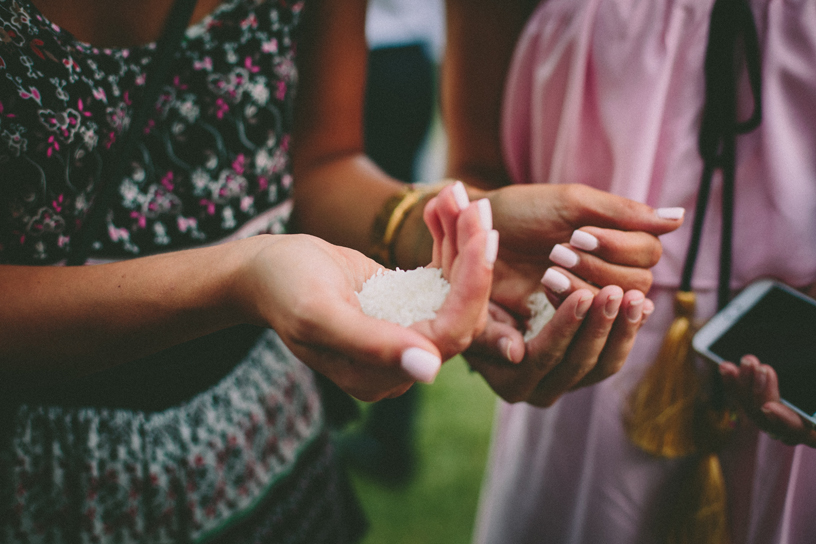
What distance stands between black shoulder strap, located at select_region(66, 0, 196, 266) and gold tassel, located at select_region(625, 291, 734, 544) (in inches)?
30.2

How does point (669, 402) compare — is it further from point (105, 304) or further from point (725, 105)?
point (105, 304)

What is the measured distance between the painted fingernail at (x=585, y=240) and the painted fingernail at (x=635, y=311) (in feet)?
0.26

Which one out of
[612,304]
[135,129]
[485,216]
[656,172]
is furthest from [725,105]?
[135,129]

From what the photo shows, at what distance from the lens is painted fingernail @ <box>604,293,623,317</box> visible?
50 cm

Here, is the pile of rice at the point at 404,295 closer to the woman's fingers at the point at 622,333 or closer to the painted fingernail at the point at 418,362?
the painted fingernail at the point at 418,362

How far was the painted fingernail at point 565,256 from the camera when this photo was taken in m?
0.54

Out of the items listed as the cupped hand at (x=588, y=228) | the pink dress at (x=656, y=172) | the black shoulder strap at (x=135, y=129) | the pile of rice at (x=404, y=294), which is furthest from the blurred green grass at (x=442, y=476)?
the black shoulder strap at (x=135, y=129)

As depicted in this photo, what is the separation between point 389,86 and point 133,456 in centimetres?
125

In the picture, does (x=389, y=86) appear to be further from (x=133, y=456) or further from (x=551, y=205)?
(x=133, y=456)

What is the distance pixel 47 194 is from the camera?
48 centimetres

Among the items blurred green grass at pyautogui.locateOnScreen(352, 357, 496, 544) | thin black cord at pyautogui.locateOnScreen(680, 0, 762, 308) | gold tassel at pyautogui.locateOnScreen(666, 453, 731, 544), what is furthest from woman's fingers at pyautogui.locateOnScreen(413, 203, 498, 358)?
blurred green grass at pyautogui.locateOnScreen(352, 357, 496, 544)

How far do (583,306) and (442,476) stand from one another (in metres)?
1.36

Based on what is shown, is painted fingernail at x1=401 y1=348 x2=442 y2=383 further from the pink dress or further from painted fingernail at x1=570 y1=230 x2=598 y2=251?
the pink dress

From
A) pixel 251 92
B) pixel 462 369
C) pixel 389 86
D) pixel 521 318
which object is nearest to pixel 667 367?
pixel 521 318
